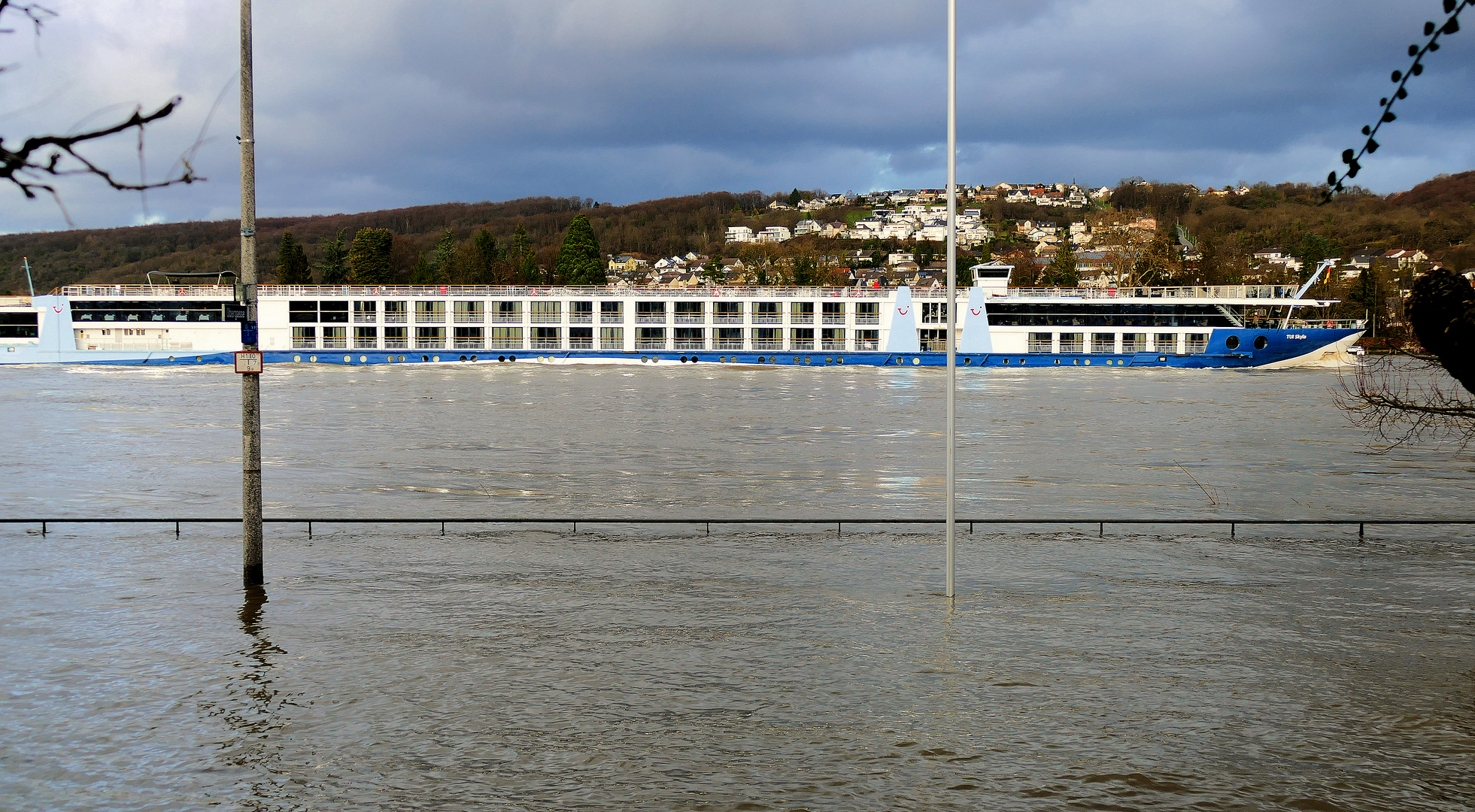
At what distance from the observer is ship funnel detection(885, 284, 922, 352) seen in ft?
291

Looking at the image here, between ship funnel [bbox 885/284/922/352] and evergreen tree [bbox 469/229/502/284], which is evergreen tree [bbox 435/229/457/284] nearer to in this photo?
evergreen tree [bbox 469/229/502/284]

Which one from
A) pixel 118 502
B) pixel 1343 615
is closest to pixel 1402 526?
pixel 1343 615

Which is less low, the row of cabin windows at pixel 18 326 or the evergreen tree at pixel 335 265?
the evergreen tree at pixel 335 265

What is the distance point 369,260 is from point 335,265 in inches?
516

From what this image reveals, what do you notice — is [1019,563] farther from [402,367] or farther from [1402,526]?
[402,367]

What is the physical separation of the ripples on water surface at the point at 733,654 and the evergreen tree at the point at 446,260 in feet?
393

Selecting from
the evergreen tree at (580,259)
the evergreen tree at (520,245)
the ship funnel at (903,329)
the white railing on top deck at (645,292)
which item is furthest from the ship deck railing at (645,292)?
the evergreen tree at (520,245)

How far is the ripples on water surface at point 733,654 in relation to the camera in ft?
25.6

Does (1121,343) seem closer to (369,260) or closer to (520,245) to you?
(369,260)

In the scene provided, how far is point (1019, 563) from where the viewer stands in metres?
15.6

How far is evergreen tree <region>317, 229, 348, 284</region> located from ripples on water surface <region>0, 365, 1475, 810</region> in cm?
12953

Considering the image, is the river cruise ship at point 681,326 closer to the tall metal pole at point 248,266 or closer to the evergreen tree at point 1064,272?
the evergreen tree at point 1064,272

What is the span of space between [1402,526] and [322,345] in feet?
288

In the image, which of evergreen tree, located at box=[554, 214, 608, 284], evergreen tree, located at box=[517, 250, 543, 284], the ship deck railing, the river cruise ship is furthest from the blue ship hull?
evergreen tree, located at box=[517, 250, 543, 284]
